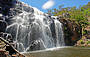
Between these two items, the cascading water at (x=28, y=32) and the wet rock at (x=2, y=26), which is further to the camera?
the wet rock at (x=2, y=26)

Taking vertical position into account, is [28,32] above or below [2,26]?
below

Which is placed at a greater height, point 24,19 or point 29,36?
point 24,19

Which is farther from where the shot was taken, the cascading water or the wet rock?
the wet rock

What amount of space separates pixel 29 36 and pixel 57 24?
350 inches

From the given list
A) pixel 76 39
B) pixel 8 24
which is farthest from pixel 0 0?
pixel 76 39

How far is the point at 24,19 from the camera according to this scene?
1666 cm

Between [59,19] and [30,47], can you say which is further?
[59,19]

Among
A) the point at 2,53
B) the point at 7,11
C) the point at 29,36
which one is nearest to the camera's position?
the point at 2,53

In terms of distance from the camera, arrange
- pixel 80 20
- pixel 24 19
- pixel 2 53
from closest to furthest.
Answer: pixel 2 53 < pixel 24 19 < pixel 80 20

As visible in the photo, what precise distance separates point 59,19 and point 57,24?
194 cm

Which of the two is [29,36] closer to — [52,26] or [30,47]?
[30,47]

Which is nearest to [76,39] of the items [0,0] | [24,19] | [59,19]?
[59,19]

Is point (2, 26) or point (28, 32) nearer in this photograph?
point (2, 26)

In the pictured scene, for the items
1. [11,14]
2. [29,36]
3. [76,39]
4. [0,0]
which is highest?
[0,0]
